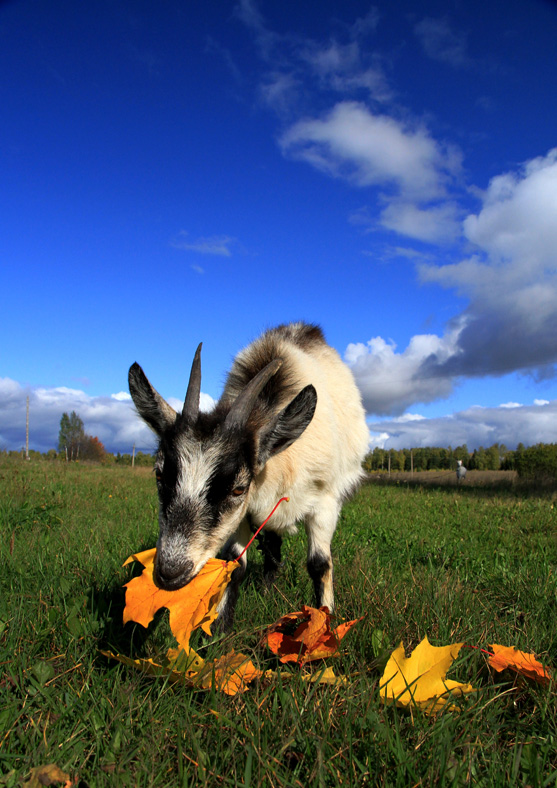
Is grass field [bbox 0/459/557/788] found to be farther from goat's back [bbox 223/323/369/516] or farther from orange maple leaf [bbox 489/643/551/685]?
goat's back [bbox 223/323/369/516]

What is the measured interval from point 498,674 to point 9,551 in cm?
325

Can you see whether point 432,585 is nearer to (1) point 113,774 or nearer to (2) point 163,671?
(2) point 163,671

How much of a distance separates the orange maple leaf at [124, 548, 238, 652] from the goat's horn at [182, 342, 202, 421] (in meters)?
0.81

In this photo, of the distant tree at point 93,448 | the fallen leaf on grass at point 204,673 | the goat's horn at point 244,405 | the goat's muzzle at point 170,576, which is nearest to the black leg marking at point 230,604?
the goat's muzzle at point 170,576

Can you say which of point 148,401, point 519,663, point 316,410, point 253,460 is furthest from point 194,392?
point 519,663

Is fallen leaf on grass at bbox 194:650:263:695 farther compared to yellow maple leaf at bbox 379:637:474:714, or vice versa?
fallen leaf on grass at bbox 194:650:263:695

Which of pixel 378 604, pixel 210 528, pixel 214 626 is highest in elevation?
pixel 210 528

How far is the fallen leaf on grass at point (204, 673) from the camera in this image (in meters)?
1.98

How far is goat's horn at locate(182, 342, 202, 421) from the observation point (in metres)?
2.86

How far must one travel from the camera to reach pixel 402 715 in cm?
189

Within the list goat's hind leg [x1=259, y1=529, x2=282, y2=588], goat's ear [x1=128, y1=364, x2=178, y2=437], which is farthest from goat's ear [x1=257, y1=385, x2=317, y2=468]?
goat's hind leg [x1=259, y1=529, x2=282, y2=588]

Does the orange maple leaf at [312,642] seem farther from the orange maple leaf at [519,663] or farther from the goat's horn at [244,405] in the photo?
the goat's horn at [244,405]

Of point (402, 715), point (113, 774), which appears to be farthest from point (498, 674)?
point (113, 774)

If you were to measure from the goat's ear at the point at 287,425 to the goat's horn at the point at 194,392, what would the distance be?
430 mm
